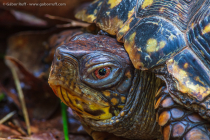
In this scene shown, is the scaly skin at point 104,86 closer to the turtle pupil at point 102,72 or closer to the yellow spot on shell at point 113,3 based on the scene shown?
the turtle pupil at point 102,72

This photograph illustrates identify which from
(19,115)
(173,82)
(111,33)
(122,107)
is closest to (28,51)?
(19,115)

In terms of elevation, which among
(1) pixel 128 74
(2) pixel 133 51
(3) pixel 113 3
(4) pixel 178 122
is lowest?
(4) pixel 178 122

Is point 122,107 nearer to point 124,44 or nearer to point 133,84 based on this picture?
point 133,84

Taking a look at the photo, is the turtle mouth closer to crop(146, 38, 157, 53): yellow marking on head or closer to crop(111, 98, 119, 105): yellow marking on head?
crop(111, 98, 119, 105): yellow marking on head

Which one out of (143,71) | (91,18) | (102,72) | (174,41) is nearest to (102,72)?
(102,72)

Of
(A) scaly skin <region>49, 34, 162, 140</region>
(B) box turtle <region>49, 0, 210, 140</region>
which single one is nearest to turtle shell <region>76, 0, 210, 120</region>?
(B) box turtle <region>49, 0, 210, 140</region>

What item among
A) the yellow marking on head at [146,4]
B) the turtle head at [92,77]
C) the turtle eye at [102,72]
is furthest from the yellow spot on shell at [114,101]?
the yellow marking on head at [146,4]

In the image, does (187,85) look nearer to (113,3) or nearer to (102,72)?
(102,72)
